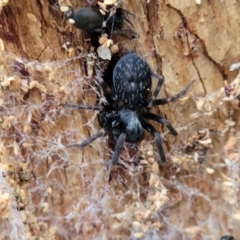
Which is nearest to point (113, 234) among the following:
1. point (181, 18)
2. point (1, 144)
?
point (1, 144)

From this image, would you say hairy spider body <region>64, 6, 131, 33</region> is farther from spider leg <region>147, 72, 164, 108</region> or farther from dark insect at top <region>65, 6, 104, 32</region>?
spider leg <region>147, 72, 164, 108</region>

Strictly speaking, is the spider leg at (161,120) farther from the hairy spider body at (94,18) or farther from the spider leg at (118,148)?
the hairy spider body at (94,18)

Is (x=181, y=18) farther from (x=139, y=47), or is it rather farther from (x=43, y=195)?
(x=43, y=195)

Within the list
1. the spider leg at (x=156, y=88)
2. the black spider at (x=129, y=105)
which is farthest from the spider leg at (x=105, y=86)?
the spider leg at (x=156, y=88)

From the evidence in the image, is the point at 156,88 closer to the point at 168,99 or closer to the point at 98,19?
the point at 168,99

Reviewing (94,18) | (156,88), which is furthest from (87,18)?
(156,88)

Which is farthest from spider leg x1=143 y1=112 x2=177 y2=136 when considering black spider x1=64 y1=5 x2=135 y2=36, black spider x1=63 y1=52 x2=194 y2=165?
black spider x1=64 y1=5 x2=135 y2=36
